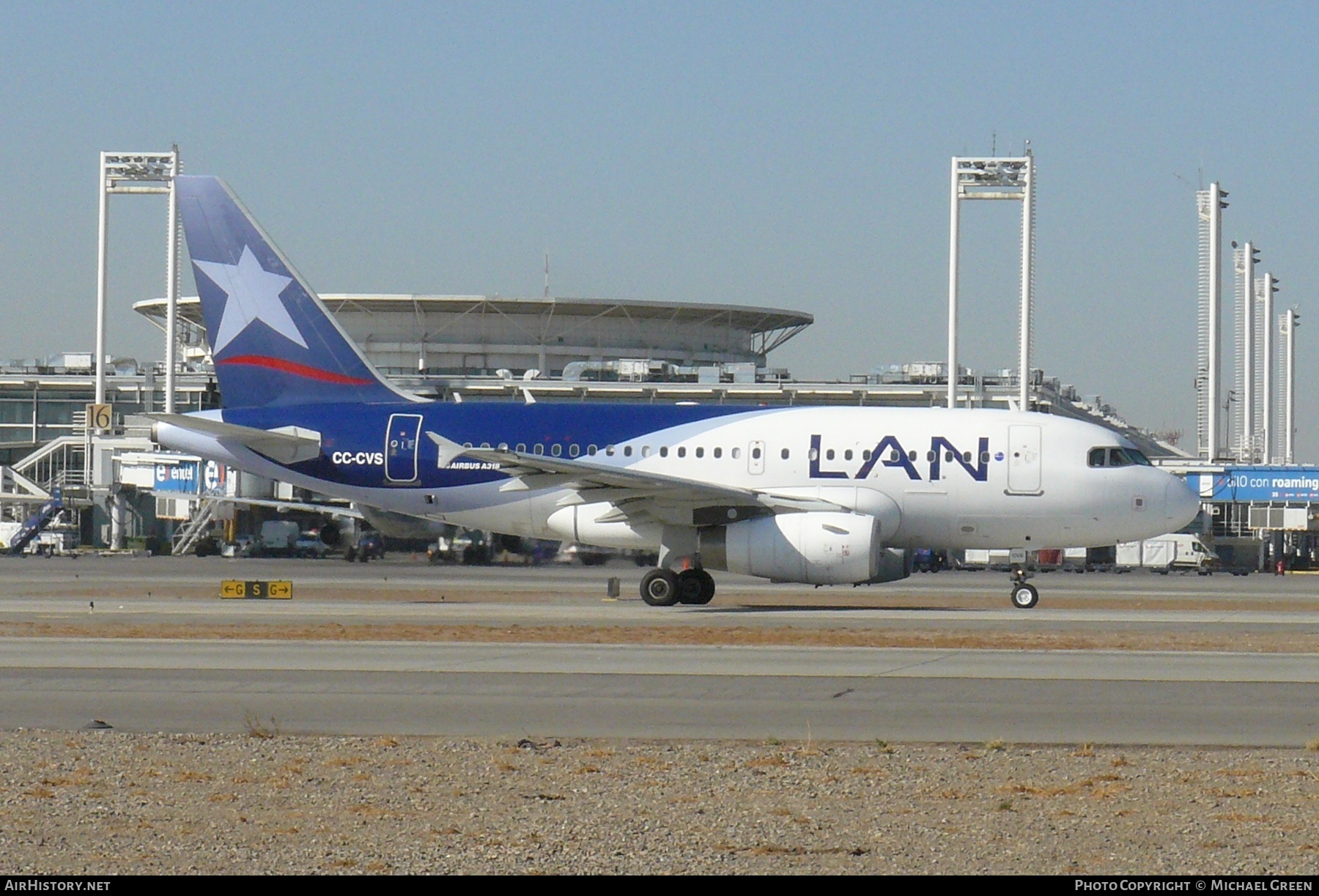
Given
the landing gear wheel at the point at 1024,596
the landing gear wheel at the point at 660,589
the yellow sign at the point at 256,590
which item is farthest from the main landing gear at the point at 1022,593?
the yellow sign at the point at 256,590

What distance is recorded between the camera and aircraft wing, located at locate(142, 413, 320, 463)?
32.6m

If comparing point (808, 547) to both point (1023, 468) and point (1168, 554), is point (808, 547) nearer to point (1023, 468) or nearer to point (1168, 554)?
point (1023, 468)

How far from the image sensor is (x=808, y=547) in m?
29.3

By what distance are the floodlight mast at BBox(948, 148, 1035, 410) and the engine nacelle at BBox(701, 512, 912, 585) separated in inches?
1592

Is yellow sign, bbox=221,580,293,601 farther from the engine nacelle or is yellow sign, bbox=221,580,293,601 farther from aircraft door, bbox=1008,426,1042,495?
aircraft door, bbox=1008,426,1042,495

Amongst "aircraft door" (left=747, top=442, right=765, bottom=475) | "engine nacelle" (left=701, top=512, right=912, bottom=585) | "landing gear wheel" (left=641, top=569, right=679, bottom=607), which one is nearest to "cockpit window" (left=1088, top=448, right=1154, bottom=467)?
"engine nacelle" (left=701, top=512, right=912, bottom=585)

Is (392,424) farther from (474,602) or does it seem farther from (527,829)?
(527,829)

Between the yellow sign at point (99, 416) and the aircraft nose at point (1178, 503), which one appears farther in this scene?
the yellow sign at point (99, 416)

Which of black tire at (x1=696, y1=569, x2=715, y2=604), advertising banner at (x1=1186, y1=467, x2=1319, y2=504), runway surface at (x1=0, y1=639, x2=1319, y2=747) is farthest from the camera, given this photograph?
advertising banner at (x1=1186, y1=467, x2=1319, y2=504)

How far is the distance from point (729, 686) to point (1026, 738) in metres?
4.25

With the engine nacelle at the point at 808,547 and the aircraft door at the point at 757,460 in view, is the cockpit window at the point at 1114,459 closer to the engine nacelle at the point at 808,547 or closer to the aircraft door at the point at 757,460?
the engine nacelle at the point at 808,547

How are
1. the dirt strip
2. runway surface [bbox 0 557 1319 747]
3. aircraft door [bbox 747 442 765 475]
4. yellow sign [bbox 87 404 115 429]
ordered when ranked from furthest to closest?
yellow sign [bbox 87 404 115 429], aircraft door [bbox 747 442 765 475], the dirt strip, runway surface [bbox 0 557 1319 747]

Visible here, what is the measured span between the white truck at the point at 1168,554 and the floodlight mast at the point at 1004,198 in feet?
25.7

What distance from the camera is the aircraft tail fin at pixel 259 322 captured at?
34031mm
